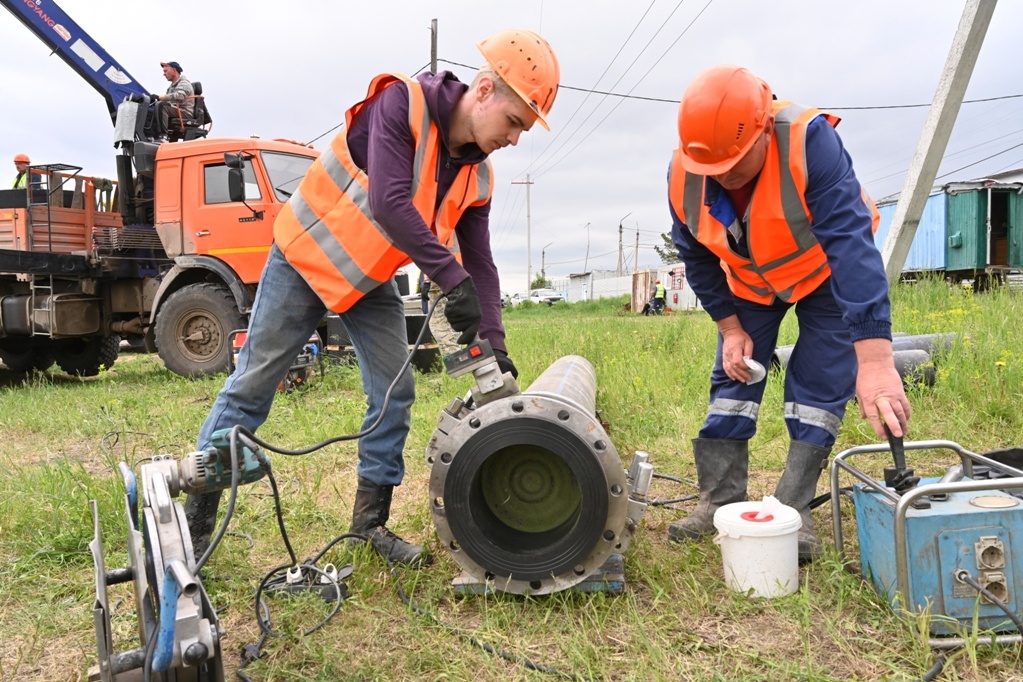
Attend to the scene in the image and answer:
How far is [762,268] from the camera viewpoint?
2680 mm

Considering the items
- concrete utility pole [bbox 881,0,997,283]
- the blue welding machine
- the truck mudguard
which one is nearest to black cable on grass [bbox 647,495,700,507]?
the blue welding machine

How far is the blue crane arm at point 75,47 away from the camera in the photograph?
29.7 feet

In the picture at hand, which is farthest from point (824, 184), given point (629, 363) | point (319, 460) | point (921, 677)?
point (629, 363)

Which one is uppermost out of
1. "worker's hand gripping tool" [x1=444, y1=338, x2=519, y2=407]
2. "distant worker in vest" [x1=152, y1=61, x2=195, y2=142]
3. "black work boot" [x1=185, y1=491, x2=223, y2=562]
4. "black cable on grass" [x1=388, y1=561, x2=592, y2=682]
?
"distant worker in vest" [x1=152, y1=61, x2=195, y2=142]

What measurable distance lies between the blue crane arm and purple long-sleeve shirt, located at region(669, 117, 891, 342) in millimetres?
9294

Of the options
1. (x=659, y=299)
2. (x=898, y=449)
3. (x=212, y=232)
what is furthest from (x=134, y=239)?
(x=659, y=299)

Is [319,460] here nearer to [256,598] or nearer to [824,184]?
[256,598]

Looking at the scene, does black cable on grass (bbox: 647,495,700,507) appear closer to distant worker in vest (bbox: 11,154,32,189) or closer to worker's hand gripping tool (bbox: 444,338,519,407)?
worker's hand gripping tool (bbox: 444,338,519,407)

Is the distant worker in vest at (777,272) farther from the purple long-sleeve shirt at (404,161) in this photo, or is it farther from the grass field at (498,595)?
the purple long-sleeve shirt at (404,161)

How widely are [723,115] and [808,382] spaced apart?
3.44ft

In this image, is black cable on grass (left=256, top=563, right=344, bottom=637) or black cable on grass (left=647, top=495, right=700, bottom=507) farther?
black cable on grass (left=647, top=495, right=700, bottom=507)

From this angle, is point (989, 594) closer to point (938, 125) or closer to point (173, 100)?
point (938, 125)

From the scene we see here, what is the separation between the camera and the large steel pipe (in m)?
2.15

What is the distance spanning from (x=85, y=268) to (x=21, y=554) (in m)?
6.94
